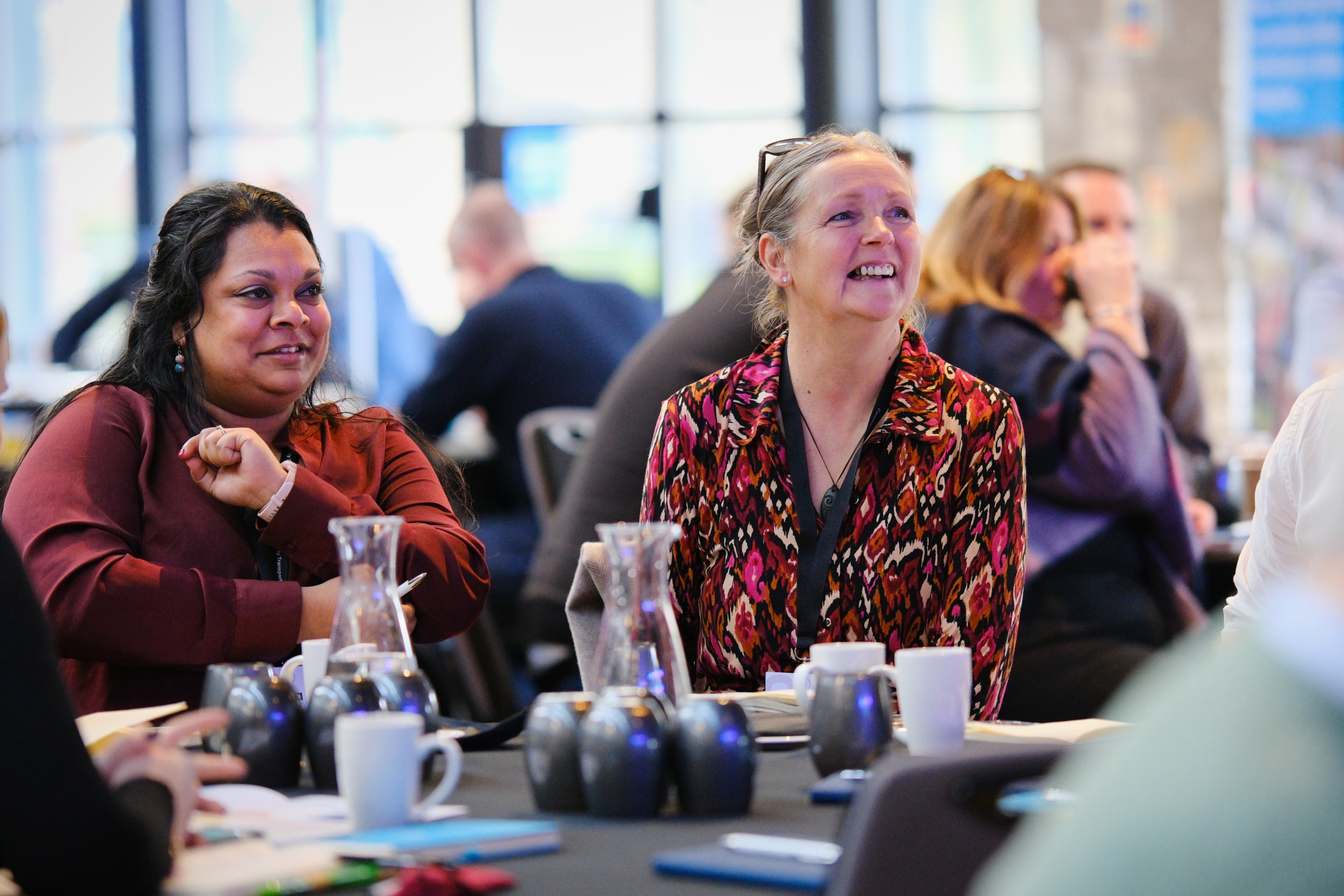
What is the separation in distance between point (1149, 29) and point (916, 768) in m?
→ 6.71

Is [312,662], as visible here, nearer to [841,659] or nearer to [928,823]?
[841,659]

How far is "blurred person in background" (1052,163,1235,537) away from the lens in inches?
168

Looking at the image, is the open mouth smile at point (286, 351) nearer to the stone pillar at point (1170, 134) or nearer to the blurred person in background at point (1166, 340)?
the blurred person in background at point (1166, 340)

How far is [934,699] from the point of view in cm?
132

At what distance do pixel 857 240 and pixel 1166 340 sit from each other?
2.43 meters

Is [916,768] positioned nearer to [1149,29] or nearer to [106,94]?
[1149,29]

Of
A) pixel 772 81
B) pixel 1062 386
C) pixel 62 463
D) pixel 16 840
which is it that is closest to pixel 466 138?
pixel 772 81

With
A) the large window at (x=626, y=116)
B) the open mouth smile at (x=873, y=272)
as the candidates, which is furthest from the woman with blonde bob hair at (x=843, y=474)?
the large window at (x=626, y=116)

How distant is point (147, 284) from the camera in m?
2.22

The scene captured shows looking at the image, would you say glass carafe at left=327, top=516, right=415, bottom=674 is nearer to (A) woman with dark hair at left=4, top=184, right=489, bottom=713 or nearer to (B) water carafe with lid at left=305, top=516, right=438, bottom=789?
(B) water carafe with lid at left=305, top=516, right=438, bottom=789

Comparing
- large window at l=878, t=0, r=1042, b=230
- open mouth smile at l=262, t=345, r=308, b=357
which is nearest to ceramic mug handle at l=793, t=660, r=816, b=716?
open mouth smile at l=262, t=345, r=308, b=357

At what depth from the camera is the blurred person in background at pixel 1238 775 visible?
48 centimetres

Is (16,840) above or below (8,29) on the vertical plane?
below

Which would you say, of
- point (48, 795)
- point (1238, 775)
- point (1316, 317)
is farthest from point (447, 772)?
point (1316, 317)
